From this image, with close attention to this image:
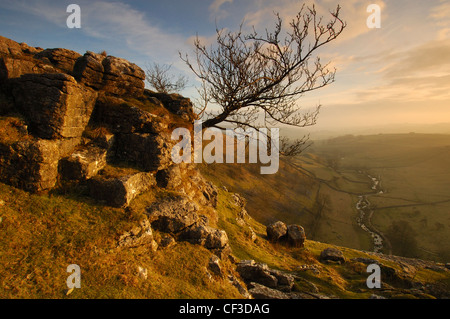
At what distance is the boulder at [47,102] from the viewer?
938 centimetres

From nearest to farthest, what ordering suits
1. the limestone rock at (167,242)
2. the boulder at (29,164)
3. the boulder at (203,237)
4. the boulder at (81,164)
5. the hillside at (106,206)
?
the hillside at (106,206)
the boulder at (29,164)
the limestone rock at (167,242)
the boulder at (81,164)
the boulder at (203,237)

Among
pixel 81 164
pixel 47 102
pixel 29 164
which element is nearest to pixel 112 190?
pixel 81 164

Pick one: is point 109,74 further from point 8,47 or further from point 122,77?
point 8,47

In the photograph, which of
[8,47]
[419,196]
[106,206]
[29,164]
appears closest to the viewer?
[29,164]

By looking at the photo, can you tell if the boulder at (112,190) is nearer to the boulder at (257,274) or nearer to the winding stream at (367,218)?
the boulder at (257,274)

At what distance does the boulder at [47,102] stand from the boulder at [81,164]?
103cm

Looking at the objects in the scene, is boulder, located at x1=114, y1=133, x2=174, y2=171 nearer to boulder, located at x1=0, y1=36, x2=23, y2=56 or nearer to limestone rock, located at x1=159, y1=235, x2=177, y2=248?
limestone rock, located at x1=159, y1=235, x2=177, y2=248

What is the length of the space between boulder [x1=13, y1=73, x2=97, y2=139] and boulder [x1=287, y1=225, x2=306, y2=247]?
716 inches

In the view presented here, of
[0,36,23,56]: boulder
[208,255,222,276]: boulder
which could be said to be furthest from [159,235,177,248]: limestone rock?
[0,36,23,56]: boulder

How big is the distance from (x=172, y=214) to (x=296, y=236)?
42.8 feet

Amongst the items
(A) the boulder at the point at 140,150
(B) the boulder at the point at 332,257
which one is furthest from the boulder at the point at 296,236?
(A) the boulder at the point at 140,150

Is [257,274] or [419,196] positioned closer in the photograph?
[257,274]

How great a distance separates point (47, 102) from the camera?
940cm
